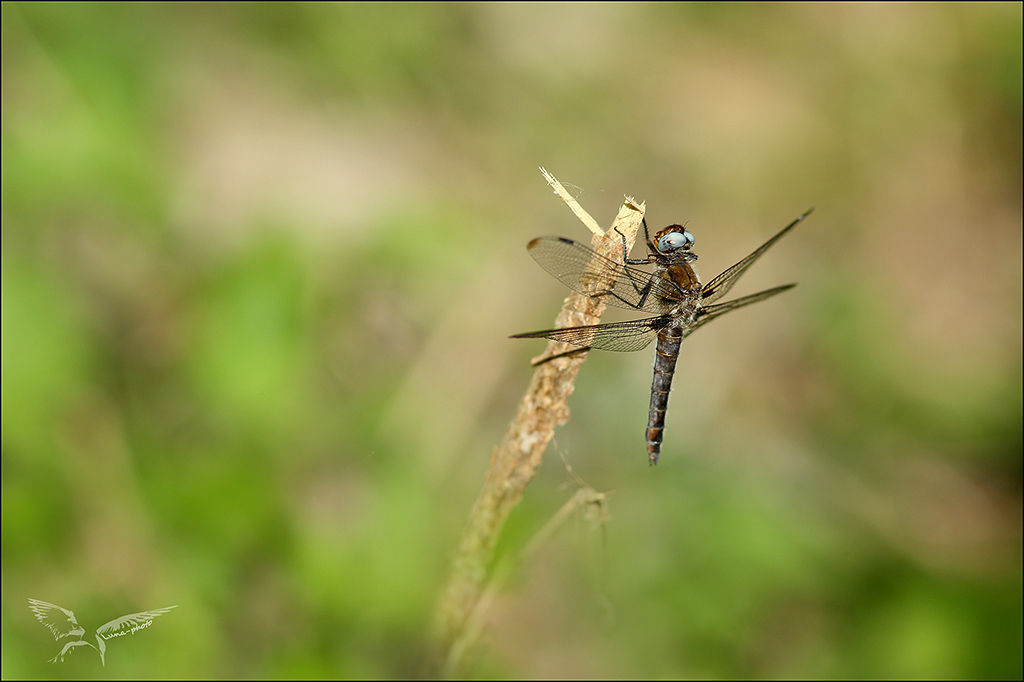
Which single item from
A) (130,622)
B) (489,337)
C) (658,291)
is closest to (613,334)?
(658,291)

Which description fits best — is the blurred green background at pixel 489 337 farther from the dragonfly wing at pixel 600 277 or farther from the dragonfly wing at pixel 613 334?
the dragonfly wing at pixel 600 277

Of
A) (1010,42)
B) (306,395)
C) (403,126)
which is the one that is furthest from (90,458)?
(1010,42)

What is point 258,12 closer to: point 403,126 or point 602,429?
point 403,126

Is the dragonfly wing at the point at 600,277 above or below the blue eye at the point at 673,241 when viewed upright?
below

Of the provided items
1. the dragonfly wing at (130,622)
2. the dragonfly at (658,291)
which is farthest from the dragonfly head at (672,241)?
the dragonfly wing at (130,622)

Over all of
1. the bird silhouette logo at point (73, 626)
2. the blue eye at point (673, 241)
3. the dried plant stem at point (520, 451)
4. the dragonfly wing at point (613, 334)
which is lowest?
the bird silhouette logo at point (73, 626)

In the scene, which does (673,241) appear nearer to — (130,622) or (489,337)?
(489,337)

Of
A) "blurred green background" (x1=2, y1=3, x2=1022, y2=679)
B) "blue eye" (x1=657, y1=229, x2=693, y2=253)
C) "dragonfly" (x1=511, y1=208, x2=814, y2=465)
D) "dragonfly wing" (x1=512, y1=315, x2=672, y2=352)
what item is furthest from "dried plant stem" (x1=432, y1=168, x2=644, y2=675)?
"blue eye" (x1=657, y1=229, x2=693, y2=253)
